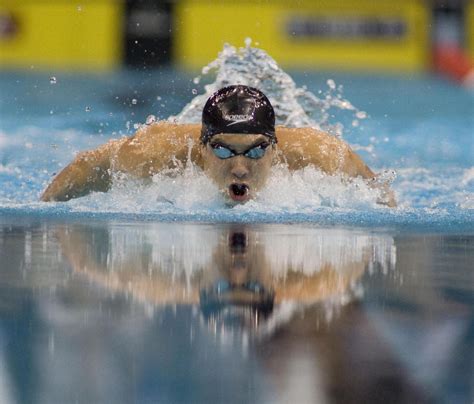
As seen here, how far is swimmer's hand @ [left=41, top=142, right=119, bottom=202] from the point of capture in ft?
13.8

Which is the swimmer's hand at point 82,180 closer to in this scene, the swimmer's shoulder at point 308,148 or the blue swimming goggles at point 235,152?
the blue swimming goggles at point 235,152

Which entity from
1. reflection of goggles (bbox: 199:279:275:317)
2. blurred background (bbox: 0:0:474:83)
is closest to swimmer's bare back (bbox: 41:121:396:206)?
reflection of goggles (bbox: 199:279:275:317)

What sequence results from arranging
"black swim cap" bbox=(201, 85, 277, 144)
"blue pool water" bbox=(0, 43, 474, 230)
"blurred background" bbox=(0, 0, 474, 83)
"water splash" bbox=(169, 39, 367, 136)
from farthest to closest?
"blurred background" bbox=(0, 0, 474, 83) → "water splash" bbox=(169, 39, 367, 136) → "black swim cap" bbox=(201, 85, 277, 144) → "blue pool water" bbox=(0, 43, 474, 230)

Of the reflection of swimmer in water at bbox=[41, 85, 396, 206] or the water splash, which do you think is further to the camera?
the water splash

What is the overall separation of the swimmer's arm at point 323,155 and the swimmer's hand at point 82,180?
2.54ft

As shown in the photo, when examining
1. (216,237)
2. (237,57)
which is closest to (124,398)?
(216,237)

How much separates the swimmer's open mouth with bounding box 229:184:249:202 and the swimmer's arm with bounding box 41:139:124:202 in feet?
2.19

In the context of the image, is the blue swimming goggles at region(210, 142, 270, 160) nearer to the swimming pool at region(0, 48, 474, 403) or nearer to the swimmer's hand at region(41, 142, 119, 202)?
the swimming pool at region(0, 48, 474, 403)

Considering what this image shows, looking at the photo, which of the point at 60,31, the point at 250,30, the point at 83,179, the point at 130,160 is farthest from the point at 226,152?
the point at 60,31

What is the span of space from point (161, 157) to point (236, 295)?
7.64 ft

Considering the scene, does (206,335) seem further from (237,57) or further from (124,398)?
(237,57)

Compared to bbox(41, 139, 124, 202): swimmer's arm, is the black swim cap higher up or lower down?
higher up

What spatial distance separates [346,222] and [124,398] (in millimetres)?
2329

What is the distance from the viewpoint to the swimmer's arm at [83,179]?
420cm
